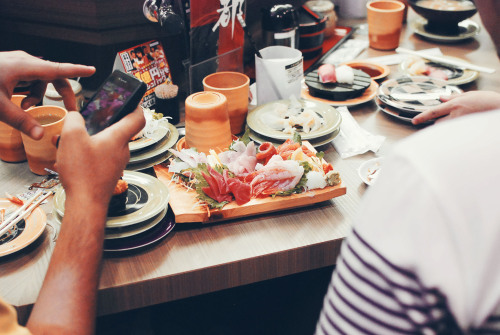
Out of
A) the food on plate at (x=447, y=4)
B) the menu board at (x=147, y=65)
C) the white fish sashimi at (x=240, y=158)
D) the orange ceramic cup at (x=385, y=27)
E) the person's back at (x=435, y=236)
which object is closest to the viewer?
the person's back at (x=435, y=236)

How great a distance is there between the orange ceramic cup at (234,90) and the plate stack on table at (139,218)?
46 centimetres

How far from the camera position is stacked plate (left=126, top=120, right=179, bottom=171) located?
153 centimetres

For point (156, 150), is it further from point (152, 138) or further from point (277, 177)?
point (277, 177)

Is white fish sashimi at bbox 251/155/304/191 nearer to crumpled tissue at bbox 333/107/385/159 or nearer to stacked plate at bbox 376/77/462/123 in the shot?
crumpled tissue at bbox 333/107/385/159

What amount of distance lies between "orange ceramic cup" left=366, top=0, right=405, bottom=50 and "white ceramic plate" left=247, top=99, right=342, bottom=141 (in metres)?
1.03

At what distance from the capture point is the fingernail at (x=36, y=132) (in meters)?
1.21

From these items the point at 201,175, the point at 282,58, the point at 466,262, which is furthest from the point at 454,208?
the point at 282,58

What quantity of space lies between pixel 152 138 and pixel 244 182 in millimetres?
379

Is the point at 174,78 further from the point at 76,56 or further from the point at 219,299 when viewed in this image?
the point at 219,299

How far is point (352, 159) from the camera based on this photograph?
1651 millimetres

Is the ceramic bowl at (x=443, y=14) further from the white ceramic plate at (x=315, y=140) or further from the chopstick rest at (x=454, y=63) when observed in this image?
the white ceramic plate at (x=315, y=140)

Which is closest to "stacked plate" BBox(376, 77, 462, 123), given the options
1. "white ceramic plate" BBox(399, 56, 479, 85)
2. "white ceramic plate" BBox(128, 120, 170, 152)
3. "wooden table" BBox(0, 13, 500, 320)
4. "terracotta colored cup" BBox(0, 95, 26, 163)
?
"white ceramic plate" BBox(399, 56, 479, 85)

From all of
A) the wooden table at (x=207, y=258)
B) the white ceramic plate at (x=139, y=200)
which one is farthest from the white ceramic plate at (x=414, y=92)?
the white ceramic plate at (x=139, y=200)

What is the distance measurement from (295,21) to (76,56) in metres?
1.03
